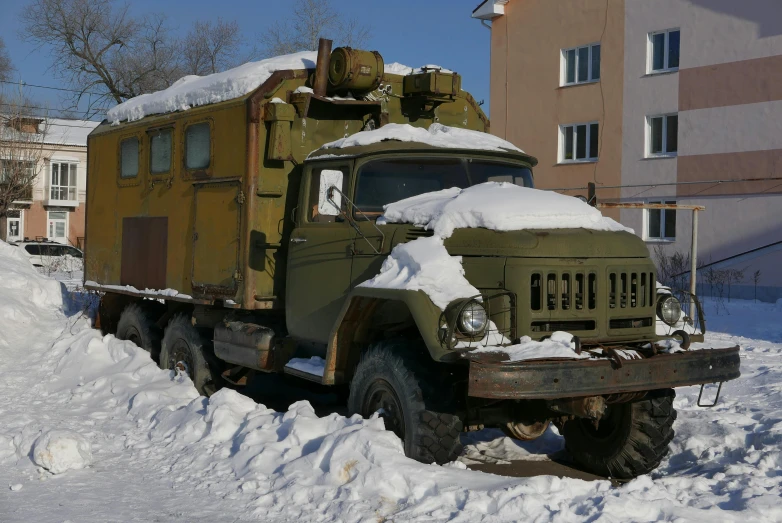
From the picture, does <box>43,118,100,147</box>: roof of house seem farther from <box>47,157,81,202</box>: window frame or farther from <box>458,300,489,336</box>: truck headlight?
<box>458,300,489,336</box>: truck headlight

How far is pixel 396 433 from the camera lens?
6371mm

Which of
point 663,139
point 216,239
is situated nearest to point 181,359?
point 216,239

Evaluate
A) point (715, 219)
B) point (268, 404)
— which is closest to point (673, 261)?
point (715, 219)

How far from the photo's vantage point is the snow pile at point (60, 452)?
6.48m

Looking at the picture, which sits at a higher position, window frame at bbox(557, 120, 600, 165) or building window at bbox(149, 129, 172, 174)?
window frame at bbox(557, 120, 600, 165)

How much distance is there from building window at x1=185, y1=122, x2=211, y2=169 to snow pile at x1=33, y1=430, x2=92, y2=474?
318cm

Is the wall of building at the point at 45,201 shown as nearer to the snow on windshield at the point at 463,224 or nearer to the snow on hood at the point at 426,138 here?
the snow on hood at the point at 426,138

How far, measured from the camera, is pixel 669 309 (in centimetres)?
675

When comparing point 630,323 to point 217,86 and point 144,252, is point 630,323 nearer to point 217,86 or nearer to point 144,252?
point 217,86

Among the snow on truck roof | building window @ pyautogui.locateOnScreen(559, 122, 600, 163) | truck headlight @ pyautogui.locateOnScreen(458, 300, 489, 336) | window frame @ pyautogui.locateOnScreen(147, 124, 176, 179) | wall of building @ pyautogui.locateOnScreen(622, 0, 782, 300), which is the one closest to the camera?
truck headlight @ pyautogui.locateOnScreen(458, 300, 489, 336)

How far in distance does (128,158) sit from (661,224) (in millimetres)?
17036

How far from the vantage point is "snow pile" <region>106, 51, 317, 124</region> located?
27.6 ft

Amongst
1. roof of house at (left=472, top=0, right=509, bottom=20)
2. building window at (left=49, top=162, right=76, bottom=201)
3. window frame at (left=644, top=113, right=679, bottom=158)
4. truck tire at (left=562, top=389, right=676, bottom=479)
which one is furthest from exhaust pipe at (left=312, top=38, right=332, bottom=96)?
building window at (left=49, top=162, right=76, bottom=201)

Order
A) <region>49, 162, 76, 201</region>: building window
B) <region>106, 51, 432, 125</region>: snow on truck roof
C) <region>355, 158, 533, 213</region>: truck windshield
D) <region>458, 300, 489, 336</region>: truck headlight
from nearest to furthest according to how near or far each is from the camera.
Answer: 1. <region>458, 300, 489, 336</region>: truck headlight
2. <region>355, 158, 533, 213</region>: truck windshield
3. <region>106, 51, 432, 125</region>: snow on truck roof
4. <region>49, 162, 76, 201</region>: building window
